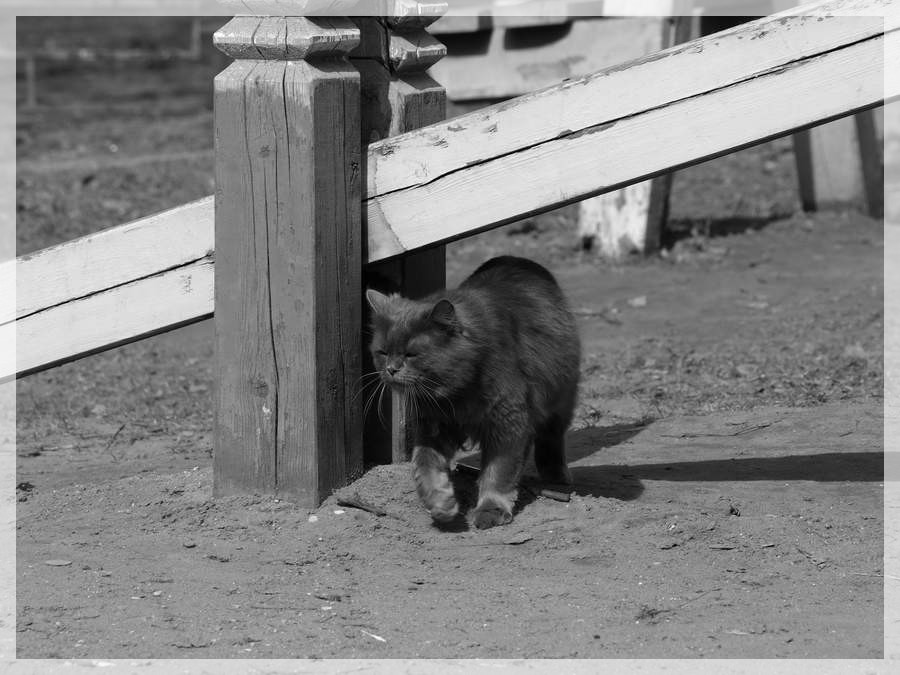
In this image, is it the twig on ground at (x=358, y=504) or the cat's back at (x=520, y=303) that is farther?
the cat's back at (x=520, y=303)

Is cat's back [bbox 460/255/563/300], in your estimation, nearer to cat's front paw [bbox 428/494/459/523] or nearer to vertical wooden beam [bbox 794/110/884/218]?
cat's front paw [bbox 428/494/459/523]

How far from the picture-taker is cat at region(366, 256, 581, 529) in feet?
13.3

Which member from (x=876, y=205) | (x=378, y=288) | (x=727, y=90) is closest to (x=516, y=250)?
(x=876, y=205)

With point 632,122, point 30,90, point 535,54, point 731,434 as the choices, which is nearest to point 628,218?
point 535,54

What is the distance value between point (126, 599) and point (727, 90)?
2.30 meters

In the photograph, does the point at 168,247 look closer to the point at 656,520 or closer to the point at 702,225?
the point at 656,520

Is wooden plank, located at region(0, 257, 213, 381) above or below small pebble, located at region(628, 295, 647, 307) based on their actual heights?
above

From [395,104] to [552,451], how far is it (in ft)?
4.69

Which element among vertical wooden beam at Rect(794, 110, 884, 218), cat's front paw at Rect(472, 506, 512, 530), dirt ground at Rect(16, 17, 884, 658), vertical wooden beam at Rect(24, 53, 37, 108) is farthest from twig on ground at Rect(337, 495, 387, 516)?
vertical wooden beam at Rect(24, 53, 37, 108)

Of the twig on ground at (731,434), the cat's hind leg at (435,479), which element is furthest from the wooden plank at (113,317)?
the twig on ground at (731,434)

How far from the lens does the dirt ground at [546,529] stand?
10.8ft

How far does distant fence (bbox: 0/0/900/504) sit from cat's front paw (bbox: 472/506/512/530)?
18.1 inches

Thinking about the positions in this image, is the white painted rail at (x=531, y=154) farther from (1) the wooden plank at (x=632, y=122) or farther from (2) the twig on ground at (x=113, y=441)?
(2) the twig on ground at (x=113, y=441)

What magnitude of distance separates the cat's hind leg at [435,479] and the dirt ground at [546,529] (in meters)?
0.08
